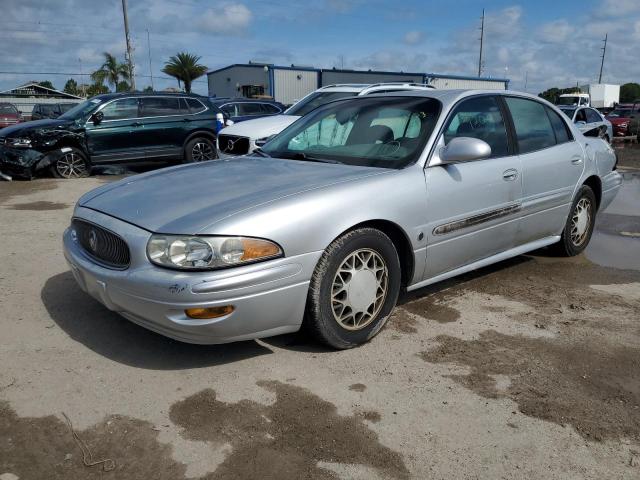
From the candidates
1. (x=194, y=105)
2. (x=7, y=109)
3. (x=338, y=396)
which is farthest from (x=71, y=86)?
(x=338, y=396)

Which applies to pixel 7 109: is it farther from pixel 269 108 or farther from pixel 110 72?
pixel 110 72

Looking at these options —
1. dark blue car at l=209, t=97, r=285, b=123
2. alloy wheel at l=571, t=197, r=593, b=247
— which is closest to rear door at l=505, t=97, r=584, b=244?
alloy wheel at l=571, t=197, r=593, b=247

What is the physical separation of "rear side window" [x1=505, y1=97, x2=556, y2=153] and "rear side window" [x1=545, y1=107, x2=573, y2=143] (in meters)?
0.06

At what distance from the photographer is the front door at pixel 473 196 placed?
368 centimetres

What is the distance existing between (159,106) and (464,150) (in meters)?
8.95

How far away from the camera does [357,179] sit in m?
3.35

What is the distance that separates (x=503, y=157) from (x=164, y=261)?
2635mm

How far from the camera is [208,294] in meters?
2.75

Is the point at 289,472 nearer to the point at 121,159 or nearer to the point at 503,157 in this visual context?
the point at 503,157

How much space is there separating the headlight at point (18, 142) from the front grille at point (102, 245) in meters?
7.67

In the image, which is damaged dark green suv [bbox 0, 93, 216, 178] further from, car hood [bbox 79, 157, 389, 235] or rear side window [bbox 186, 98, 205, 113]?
car hood [bbox 79, 157, 389, 235]

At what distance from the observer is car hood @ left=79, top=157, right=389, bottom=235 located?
9.68 ft

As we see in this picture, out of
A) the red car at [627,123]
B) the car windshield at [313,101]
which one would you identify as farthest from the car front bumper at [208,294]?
the red car at [627,123]

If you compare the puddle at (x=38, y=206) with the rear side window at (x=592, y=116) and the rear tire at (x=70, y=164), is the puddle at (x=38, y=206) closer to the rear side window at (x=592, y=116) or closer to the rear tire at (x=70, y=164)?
the rear tire at (x=70, y=164)
